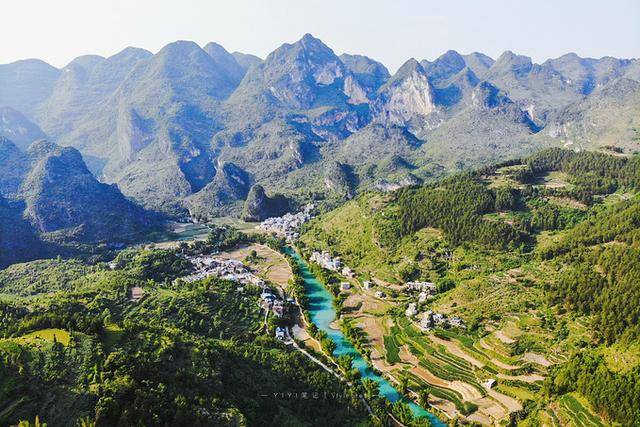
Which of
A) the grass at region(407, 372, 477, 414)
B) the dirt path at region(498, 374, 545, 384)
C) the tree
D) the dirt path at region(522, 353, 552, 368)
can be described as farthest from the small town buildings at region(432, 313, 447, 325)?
the tree

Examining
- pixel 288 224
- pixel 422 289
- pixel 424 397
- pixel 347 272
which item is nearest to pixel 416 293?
pixel 422 289

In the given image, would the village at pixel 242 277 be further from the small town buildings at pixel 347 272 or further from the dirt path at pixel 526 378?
the dirt path at pixel 526 378

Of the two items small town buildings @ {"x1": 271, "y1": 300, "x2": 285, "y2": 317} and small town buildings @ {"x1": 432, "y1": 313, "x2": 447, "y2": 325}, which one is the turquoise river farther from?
small town buildings @ {"x1": 432, "y1": 313, "x2": 447, "y2": 325}

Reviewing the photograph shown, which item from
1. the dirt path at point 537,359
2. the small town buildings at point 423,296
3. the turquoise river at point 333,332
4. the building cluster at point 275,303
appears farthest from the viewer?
the small town buildings at point 423,296

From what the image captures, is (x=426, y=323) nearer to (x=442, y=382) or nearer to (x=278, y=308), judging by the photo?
(x=442, y=382)

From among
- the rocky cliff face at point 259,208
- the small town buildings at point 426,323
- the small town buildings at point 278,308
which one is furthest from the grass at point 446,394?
the rocky cliff face at point 259,208
